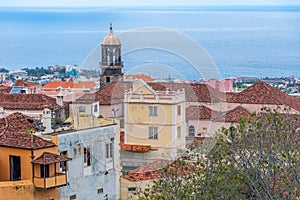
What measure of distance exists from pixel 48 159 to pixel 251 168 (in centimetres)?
477

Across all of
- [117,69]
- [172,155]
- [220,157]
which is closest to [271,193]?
[220,157]

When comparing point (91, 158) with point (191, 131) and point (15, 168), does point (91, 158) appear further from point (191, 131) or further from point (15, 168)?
point (191, 131)

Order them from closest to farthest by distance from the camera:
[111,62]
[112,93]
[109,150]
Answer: [109,150] < [112,93] < [111,62]

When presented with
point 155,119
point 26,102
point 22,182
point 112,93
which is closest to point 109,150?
point 22,182

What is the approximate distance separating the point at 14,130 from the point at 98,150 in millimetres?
1866

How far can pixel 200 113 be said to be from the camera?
25422 millimetres

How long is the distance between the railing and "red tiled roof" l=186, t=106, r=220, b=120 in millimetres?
9057

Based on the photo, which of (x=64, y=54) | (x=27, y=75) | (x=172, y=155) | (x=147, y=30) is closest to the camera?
(x=172, y=155)

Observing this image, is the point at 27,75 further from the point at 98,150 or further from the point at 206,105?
the point at 98,150

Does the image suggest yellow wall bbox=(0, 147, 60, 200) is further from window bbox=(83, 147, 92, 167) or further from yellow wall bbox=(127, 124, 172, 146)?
yellow wall bbox=(127, 124, 172, 146)

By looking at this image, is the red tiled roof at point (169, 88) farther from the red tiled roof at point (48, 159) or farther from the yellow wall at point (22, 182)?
the yellow wall at point (22, 182)

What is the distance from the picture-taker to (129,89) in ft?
75.7

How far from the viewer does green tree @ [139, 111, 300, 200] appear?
10.4 metres

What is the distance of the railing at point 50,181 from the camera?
46.2ft
